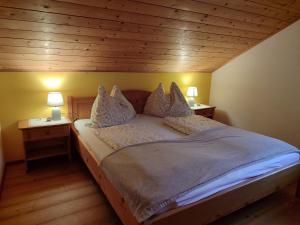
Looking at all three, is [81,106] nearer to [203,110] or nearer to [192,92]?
[192,92]

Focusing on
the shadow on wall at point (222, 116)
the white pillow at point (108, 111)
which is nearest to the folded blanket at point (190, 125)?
the white pillow at point (108, 111)

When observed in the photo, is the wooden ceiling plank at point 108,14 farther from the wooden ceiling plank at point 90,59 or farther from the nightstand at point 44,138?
the nightstand at point 44,138

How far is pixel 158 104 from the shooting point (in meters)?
3.23

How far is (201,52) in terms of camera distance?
131 inches

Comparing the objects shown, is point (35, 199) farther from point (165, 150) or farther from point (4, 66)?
point (4, 66)

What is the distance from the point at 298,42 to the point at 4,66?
3860 millimetres

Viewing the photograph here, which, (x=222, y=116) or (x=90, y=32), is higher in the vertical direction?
(x=90, y=32)

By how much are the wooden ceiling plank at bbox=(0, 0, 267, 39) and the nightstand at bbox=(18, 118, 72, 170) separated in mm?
1328

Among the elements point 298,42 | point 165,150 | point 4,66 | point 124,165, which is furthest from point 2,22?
point 298,42

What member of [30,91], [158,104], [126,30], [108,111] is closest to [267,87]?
[158,104]

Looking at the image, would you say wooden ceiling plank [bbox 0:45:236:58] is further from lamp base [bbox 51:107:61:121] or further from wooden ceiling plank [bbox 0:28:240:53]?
lamp base [bbox 51:107:61:121]

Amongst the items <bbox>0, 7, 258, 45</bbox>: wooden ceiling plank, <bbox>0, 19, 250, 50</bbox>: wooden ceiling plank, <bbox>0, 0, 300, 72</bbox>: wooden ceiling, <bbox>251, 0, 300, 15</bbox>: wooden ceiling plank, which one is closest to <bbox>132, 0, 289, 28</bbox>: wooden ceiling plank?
<bbox>0, 0, 300, 72</bbox>: wooden ceiling

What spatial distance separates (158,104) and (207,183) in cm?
185

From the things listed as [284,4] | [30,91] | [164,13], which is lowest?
[30,91]
